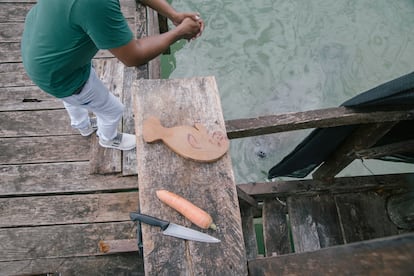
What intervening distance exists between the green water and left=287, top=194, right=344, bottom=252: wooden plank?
4.85ft

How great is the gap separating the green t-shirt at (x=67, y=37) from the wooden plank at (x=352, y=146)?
1.62 meters

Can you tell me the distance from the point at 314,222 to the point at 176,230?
2.09 m

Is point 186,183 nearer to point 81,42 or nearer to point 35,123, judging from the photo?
point 81,42

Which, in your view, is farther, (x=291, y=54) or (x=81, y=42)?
(x=291, y=54)

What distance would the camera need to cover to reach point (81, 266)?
2.57m

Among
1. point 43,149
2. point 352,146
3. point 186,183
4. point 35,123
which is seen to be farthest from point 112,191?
point 352,146

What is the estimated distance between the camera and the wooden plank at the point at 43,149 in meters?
2.97

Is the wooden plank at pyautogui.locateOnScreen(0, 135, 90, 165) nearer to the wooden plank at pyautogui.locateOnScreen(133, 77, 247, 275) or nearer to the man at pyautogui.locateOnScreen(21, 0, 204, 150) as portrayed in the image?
the man at pyautogui.locateOnScreen(21, 0, 204, 150)

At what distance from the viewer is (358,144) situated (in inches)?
95.5

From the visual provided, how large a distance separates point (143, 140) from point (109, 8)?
0.61 metres

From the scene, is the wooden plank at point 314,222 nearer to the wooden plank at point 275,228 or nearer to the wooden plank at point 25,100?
the wooden plank at point 275,228

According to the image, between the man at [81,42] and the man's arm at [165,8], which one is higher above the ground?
the man's arm at [165,8]

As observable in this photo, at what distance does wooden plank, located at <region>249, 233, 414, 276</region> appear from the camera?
1.07 metres

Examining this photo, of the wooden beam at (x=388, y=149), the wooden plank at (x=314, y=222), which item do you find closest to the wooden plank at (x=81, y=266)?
the wooden plank at (x=314, y=222)
